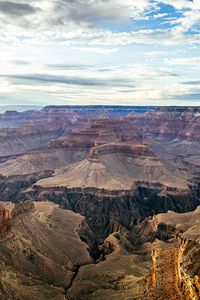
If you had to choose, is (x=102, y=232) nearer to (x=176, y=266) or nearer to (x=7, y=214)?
(x=7, y=214)

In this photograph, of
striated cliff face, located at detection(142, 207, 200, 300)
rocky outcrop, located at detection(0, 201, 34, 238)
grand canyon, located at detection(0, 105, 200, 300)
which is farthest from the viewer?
rocky outcrop, located at detection(0, 201, 34, 238)

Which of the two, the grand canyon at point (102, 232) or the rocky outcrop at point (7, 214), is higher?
the rocky outcrop at point (7, 214)

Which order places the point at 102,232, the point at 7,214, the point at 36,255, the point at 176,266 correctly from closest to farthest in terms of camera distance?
the point at 176,266 → the point at 36,255 → the point at 7,214 → the point at 102,232

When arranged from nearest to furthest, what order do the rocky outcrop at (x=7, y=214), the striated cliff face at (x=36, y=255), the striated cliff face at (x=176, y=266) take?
the striated cliff face at (x=176, y=266) → the striated cliff face at (x=36, y=255) → the rocky outcrop at (x=7, y=214)

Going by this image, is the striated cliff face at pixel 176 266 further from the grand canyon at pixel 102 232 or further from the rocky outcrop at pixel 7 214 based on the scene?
the rocky outcrop at pixel 7 214

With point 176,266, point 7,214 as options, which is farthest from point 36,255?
point 176,266

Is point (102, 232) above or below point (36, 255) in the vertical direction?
below

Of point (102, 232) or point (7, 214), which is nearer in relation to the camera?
point (7, 214)

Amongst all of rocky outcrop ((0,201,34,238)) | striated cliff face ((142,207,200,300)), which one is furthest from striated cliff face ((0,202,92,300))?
striated cliff face ((142,207,200,300))

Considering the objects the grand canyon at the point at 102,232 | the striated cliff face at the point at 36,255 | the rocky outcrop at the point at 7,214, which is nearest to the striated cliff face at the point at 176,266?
the grand canyon at the point at 102,232

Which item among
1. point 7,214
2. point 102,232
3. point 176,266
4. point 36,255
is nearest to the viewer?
point 176,266

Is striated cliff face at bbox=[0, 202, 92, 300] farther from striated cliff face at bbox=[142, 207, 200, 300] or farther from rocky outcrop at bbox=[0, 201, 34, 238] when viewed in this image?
striated cliff face at bbox=[142, 207, 200, 300]
